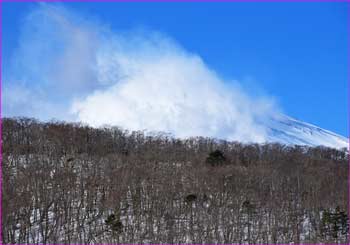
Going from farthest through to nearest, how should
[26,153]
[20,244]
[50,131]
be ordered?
[50,131]
[26,153]
[20,244]

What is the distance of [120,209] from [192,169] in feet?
21.7

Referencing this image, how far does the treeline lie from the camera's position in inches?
1085

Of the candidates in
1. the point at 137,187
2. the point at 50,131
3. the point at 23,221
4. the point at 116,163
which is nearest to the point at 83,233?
the point at 23,221

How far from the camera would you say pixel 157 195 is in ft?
105

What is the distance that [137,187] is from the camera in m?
32.7

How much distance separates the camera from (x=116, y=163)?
3694cm

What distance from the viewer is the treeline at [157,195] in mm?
27547

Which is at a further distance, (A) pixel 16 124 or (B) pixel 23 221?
(A) pixel 16 124

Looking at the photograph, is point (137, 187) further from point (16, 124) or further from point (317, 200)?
point (16, 124)

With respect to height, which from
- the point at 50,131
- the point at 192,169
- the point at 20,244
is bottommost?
the point at 20,244

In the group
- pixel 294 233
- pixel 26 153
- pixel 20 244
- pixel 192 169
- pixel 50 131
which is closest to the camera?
pixel 20 244

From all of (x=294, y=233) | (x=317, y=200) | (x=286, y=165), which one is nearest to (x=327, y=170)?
(x=286, y=165)

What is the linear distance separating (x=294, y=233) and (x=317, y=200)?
5024 mm

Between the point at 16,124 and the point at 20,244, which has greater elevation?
the point at 16,124
